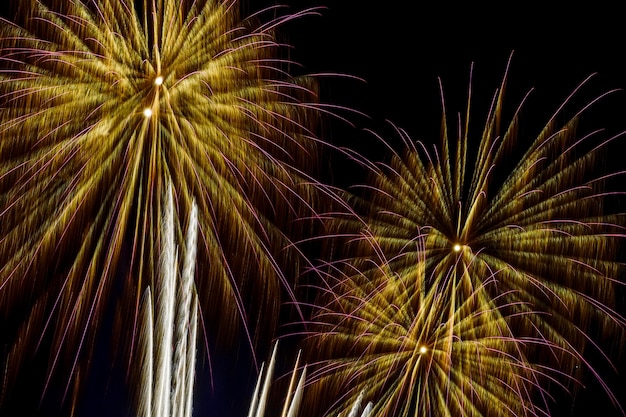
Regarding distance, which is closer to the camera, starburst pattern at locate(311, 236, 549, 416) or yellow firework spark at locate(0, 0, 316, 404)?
yellow firework spark at locate(0, 0, 316, 404)

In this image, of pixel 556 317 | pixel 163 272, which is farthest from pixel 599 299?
pixel 163 272

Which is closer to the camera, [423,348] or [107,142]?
[107,142]

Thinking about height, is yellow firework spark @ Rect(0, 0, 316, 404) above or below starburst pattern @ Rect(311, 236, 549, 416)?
above

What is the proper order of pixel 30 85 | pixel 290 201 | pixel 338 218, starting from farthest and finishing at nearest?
pixel 338 218 → pixel 290 201 → pixel 30 85

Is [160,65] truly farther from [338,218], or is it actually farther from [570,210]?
[570,210]

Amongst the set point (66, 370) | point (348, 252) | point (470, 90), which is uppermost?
point (470, 90)

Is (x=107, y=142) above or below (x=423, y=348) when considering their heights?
above

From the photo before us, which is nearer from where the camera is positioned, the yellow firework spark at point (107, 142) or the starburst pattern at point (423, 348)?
the yellow firework spark at point (107, 142)

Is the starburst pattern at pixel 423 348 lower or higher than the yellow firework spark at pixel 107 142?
lower
